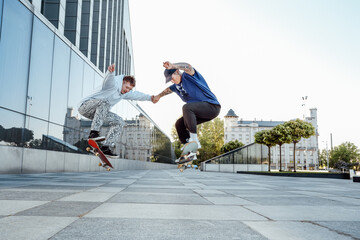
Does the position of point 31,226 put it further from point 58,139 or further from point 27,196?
point 58,139

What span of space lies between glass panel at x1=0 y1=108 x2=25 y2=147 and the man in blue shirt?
18.3 feet

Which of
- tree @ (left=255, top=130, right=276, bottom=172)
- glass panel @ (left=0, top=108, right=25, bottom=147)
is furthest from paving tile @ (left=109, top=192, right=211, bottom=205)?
tree @ (left=255, top=130, right=276, bottom=172)

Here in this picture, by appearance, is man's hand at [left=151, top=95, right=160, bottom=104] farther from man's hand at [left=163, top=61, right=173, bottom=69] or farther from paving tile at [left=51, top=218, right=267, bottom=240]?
paving tile at [left=51, top=218, right=267, bottom=240]

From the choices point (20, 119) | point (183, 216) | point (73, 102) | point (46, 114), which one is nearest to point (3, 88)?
point (20, 119)

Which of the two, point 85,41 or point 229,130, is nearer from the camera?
point 85,41

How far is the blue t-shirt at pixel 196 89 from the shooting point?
4.86 metres

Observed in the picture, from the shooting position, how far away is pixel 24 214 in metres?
2.10

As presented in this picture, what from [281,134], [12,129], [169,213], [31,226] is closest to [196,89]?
[169,213]

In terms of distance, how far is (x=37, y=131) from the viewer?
32.2 feet

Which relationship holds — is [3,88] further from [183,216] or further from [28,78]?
[183,216]

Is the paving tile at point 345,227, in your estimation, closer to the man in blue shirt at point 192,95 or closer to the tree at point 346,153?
the man in blue shirt at point 192,95

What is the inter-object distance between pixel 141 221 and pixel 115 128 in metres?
4.25

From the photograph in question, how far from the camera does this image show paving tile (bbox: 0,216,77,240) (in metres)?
1.50

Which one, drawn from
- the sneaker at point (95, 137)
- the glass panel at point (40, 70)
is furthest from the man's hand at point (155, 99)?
the glass panel at point (40, 70)
